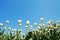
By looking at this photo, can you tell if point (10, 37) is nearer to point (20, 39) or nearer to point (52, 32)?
point (20, 39)

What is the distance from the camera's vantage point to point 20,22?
6387 millimetres

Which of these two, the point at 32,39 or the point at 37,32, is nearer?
the point at 32,39

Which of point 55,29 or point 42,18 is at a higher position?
point 42,18

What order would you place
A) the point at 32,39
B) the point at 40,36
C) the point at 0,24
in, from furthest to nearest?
the point at 0,24 < the point at 40,36 < the point at 32,39

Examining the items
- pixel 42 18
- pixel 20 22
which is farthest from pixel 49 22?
pixel 20 22

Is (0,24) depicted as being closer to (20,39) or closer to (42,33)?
(20,39)

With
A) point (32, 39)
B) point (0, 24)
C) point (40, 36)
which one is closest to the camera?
point (32, 39)

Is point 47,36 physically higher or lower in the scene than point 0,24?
lower

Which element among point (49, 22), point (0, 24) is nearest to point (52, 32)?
point (49, 22)

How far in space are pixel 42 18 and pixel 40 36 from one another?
3.37 ft

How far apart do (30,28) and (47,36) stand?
3.34ft

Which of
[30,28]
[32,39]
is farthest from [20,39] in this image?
[32,39]

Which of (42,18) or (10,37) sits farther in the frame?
(42,18)

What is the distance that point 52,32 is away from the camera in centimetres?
571
